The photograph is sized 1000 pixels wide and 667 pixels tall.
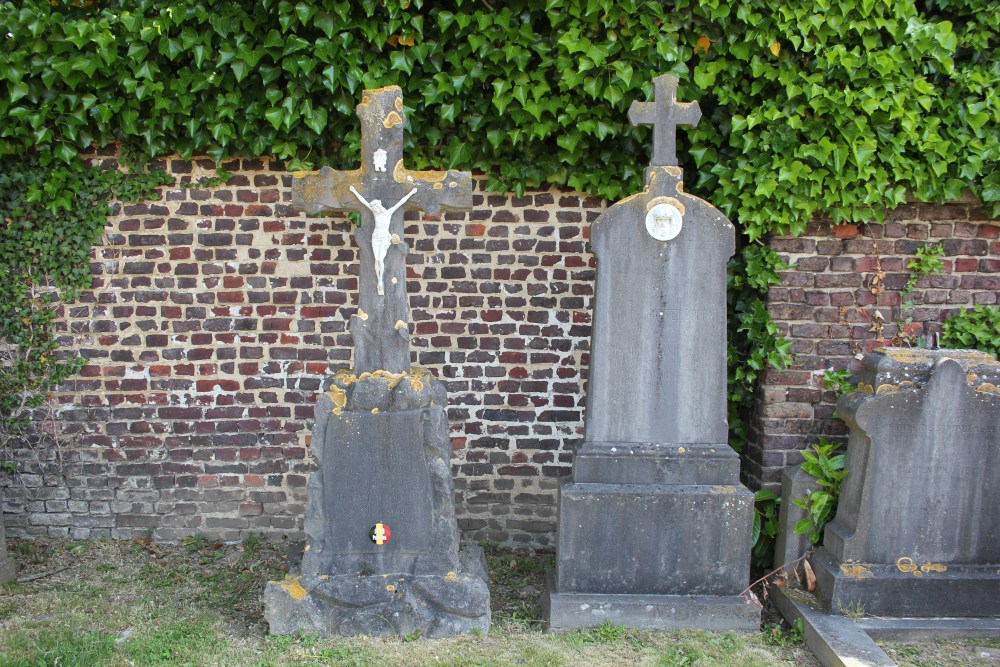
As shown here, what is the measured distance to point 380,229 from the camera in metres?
3.81

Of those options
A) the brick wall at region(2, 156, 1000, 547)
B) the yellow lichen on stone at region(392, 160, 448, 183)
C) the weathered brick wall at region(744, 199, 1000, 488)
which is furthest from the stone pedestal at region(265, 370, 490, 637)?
the weathered brick wall at region(744, 199, 1000, 488)

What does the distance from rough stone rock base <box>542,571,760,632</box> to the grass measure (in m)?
0.06

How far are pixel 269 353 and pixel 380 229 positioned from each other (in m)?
1.68

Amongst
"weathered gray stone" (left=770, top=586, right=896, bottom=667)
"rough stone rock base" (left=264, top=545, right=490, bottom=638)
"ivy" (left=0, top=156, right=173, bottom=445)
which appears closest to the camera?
"weathered gray stone" (left=770, top=586, right=896, bottom=667)

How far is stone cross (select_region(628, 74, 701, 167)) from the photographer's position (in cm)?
393

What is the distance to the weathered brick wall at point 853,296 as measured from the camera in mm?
4555

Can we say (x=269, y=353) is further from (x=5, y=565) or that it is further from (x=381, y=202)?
(x=5, y=565)

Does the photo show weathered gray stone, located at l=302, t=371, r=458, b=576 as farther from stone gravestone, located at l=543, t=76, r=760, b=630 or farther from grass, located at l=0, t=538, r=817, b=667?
stone gravestone, located at l=543, t=76, r=760, b=630

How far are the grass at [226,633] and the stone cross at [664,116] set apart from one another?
2445 mm

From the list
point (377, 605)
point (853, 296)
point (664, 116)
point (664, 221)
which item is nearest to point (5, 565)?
point (377, 605)

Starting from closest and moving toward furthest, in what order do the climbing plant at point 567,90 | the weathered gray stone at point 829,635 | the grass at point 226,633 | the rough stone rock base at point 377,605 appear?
the weathered gray stone at point 829,635
the grass at point 226,633
the rough stone rock base at point 377,605
the climbing plant at point 567,90

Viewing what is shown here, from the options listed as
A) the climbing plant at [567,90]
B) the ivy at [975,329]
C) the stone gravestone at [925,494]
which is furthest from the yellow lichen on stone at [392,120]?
the ivy at [975,329]

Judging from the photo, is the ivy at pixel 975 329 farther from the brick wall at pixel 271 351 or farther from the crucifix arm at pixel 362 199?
the crucifix arm at pixel 362 199

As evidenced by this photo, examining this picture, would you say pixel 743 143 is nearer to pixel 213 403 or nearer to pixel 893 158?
pixel 893 158
